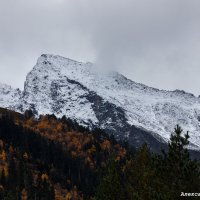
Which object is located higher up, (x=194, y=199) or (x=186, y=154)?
(x=186, y=154)

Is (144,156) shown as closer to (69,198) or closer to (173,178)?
(173,178)

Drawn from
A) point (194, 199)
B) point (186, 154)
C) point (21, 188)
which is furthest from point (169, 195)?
point (21, 188)

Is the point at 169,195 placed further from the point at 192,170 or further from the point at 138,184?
the point at 138,184

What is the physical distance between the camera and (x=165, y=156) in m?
57.2

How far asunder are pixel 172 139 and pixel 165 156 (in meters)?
2.03

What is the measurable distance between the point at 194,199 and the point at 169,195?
2569mm

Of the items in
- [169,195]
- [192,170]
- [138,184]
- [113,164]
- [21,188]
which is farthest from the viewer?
[21,188]

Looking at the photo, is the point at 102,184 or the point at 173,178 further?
the point at 102,184

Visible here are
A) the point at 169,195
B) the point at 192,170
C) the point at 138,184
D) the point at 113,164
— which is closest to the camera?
the point at 169,195

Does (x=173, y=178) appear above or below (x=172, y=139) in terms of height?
below

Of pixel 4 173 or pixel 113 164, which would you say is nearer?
pixel 113 164

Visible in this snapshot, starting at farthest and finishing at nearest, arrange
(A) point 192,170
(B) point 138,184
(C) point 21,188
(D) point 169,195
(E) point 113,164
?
(C) point 21,188, (E) point 113,164, (B) point 138,184, (A) point 192,170, (D) point 169,195

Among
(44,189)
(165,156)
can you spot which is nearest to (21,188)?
(44,189)

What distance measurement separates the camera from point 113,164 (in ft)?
255
